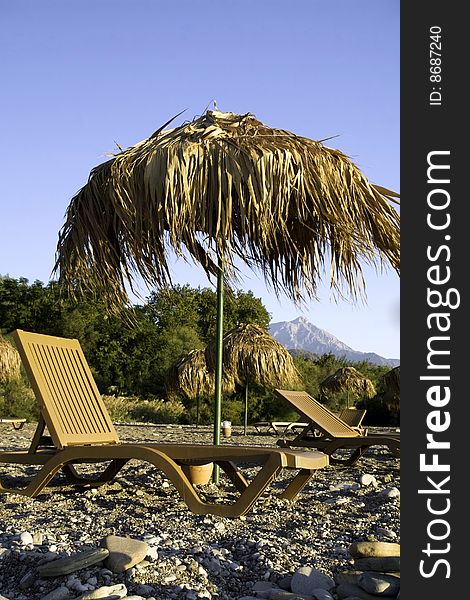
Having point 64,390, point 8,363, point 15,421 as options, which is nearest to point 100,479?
point 64,390

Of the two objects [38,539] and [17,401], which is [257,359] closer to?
[17,401]

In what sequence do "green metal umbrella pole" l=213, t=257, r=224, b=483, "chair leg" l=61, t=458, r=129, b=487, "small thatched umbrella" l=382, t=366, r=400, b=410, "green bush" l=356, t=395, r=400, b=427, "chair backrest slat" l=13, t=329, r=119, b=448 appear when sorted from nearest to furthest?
"chair backrest slat" l=13, t=329, r=119, b=448 → "chair leg" l=61, t=458, r=129, b=487 → "green metal umbrella pole" l=213, t=257, r=224, b=483 → "small thatched umbrella" l=382, t=366, r=400, b=410 → "green bush" l=356, t=395, r=400, b=427

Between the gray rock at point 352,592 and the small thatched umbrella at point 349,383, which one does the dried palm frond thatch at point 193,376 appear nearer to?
the small thatched umbrella at point 349,383

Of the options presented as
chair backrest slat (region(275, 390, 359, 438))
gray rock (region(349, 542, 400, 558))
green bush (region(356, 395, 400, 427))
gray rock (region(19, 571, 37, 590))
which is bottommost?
green bush (region(356, 395, 400, 427))

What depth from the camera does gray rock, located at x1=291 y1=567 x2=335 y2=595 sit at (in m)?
2.90

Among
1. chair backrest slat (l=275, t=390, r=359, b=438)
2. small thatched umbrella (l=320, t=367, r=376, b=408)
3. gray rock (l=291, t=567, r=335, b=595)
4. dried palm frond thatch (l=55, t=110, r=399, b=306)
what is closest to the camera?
gray rock (l=291, t=567, r=335, b=595)

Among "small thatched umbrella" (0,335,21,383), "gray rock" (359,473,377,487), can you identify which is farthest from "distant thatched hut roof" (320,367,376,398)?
"gray rock" (359,473,377,487)

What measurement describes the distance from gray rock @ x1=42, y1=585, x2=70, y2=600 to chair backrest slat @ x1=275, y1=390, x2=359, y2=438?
506cm

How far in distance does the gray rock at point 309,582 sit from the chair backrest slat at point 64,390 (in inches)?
89.7

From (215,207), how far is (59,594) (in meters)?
2.93

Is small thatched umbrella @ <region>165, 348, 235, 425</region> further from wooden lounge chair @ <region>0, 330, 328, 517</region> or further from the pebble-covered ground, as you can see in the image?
wooden lounge chair @ <region>0, 330, 328, 517</region>

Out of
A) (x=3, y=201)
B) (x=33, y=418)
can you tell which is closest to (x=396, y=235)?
(x=3, y=201)

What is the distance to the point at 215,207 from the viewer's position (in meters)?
5.10

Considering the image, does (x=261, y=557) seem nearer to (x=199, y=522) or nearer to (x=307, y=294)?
(x=199, y=522)
